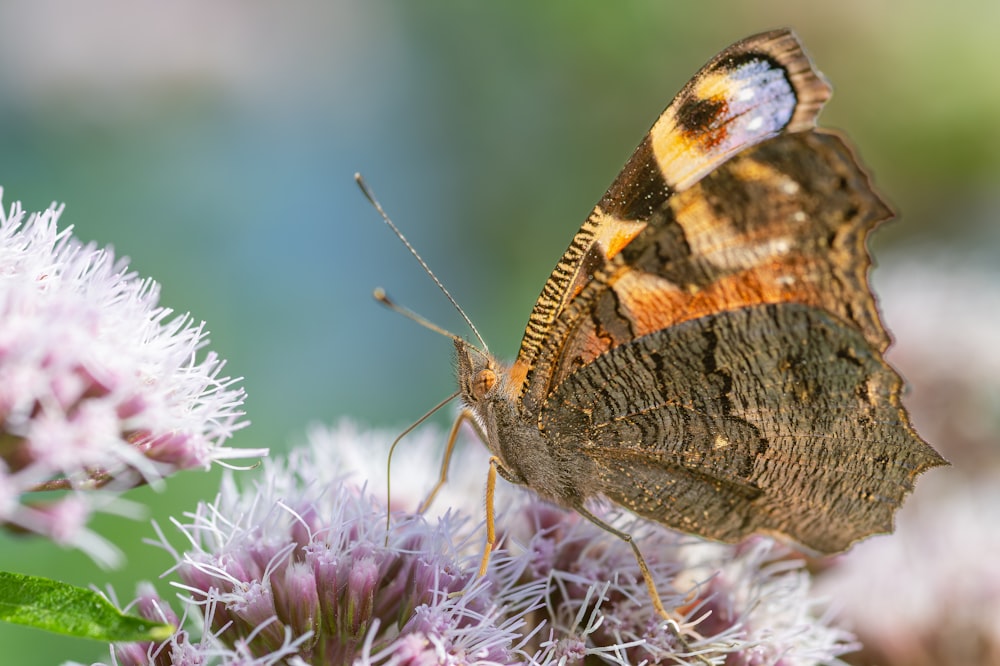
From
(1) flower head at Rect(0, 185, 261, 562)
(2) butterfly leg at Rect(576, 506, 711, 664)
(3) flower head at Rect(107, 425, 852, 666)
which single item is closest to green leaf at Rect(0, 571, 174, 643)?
(1) flower head at Rect(0, 185, 261, 562)

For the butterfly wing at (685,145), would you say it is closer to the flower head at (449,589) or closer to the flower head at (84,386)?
the flower head at (449,589)

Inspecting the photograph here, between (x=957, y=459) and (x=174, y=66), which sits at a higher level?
(x=174, y=66)

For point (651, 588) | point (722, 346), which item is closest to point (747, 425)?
point (722, 346)

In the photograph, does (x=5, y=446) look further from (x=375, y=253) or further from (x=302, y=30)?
(x=302, y=30)

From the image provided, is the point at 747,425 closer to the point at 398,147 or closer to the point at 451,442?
the point at 451,442

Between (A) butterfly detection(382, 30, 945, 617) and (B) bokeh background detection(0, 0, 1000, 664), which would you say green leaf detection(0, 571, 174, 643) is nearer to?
(A) butterfly detection(382, 30, 945, 617)

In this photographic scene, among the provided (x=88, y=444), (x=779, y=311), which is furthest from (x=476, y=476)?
(x=88, y=444)
